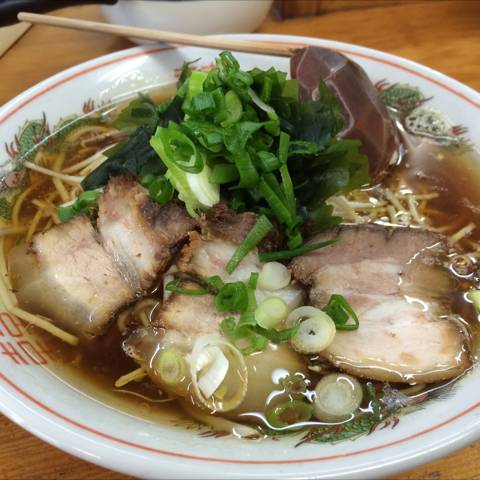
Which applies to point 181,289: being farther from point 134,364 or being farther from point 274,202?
point 274,202

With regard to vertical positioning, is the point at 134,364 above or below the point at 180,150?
below

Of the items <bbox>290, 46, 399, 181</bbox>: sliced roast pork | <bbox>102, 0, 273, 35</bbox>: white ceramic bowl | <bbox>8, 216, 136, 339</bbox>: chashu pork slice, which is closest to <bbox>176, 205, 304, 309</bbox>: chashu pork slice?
<bbox>8, 216, 136, 339</bbox>: chashu pork slice

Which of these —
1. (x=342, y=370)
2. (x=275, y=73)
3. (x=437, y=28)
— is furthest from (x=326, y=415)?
(x=437, y=28)

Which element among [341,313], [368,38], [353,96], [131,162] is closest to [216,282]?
[341,313]

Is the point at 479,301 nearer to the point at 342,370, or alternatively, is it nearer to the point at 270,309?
the point at 342,370

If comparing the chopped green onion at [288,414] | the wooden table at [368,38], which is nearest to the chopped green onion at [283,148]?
the chopped green onion at [288,414]

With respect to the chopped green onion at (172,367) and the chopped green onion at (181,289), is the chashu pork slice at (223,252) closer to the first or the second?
the chopped green onion at (181,289)
